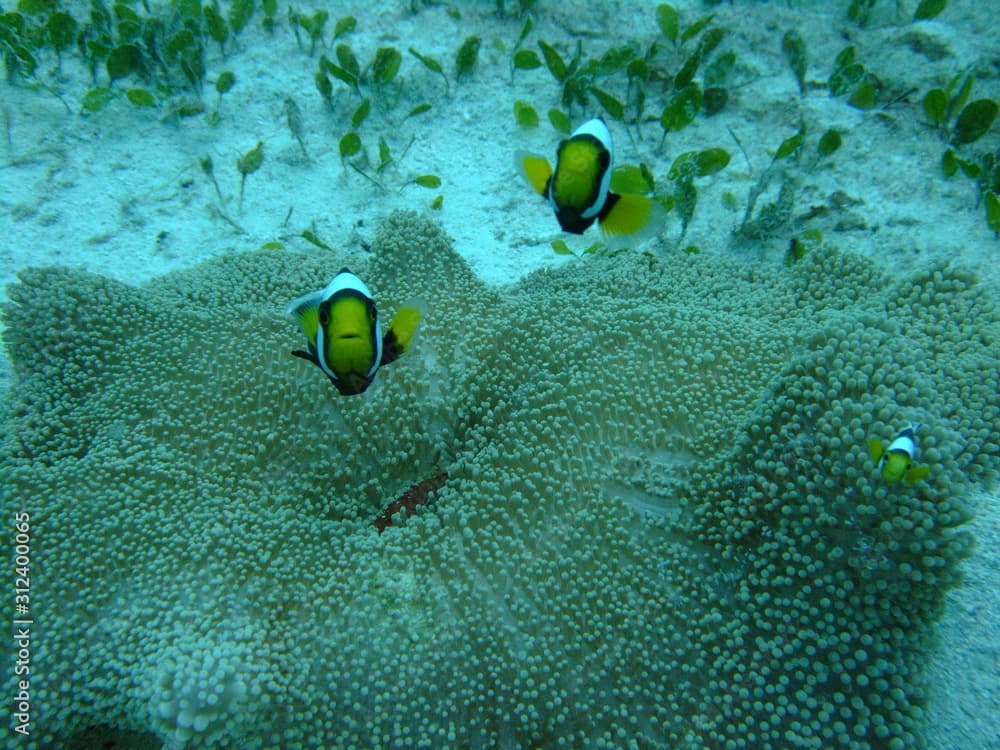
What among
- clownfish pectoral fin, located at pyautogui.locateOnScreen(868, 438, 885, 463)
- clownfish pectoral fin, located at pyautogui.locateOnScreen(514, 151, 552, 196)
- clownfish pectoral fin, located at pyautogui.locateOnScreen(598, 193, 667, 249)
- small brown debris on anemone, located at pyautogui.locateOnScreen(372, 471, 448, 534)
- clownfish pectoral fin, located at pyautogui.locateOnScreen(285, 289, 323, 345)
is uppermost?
clownfish pectoral fin, located at pyautogui.locateOnScreen(514, 151, 552, 196)

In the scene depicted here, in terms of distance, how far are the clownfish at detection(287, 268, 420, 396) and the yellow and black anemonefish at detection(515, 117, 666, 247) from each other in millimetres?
555

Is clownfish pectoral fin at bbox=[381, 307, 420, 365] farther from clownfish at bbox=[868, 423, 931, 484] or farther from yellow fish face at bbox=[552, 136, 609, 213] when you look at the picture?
clownfish at bbox=[868, 423, 931, 484]

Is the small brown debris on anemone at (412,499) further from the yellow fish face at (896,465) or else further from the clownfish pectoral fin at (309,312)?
the yellow fish face at (896,465)

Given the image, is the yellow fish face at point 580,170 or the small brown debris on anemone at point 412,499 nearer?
the yellow fish face at point 580,170

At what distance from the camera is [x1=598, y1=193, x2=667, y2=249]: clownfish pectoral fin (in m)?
1.68

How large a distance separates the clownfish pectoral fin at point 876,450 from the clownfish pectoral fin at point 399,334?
129 cm

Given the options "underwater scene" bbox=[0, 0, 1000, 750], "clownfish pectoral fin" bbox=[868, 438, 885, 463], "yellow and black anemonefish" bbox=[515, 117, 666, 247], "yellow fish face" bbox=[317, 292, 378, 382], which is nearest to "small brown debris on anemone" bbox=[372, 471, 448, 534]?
"underwater scene" bbox=[0, 0, 1000, 750]

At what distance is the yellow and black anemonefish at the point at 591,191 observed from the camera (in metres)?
A: 1.62

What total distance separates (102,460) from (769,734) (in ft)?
7.83

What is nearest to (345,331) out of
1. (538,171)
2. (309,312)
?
(309,312)

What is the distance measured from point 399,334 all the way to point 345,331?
27 cm

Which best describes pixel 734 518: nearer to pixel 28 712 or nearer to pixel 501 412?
pixel 501 412

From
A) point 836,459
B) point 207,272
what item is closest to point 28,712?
point 207,272

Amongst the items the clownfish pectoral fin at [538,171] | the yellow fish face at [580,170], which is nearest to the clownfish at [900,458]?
the yellow fish face at [580,170]
